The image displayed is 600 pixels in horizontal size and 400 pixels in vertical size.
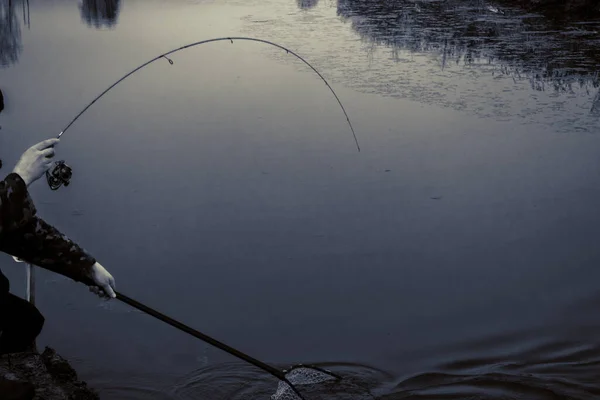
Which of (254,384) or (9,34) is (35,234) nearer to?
(254,384)

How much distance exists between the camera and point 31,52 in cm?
1068

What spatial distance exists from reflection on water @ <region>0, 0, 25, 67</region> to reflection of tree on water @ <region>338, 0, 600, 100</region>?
4458 millimetres

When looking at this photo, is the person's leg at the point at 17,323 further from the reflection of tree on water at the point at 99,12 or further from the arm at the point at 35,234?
the reflection of tree on water at the point at 99,12

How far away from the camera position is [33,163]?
2.61 meters

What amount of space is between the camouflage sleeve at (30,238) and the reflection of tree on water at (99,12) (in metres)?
10.5

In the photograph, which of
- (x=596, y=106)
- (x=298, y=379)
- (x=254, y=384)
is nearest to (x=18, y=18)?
(x=596, y=106)

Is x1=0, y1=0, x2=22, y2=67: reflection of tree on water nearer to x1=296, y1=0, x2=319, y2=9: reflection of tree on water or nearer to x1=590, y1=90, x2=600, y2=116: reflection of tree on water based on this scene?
x1=296, y1=0, x2=319, y2=9: reflection of tree on water

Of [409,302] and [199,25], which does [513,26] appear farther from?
[409,302]

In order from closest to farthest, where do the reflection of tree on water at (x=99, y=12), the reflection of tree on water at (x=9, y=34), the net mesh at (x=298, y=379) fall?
1. the net mesh at (x=298, y=379)
2. the reflection of tree on water at (x=9, y=34)
3. the reflection of tree on water at (x=99, y=12)

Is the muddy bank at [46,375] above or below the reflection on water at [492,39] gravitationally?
below

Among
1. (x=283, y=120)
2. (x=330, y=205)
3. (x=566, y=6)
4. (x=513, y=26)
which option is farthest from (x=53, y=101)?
(x=566, y=6)

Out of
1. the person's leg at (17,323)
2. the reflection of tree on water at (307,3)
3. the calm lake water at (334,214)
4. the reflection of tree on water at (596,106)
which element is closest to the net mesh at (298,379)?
the calm lake water at (334,214)

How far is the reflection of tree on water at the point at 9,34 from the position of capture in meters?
10.5

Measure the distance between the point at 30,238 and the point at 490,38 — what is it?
29.1 feet
